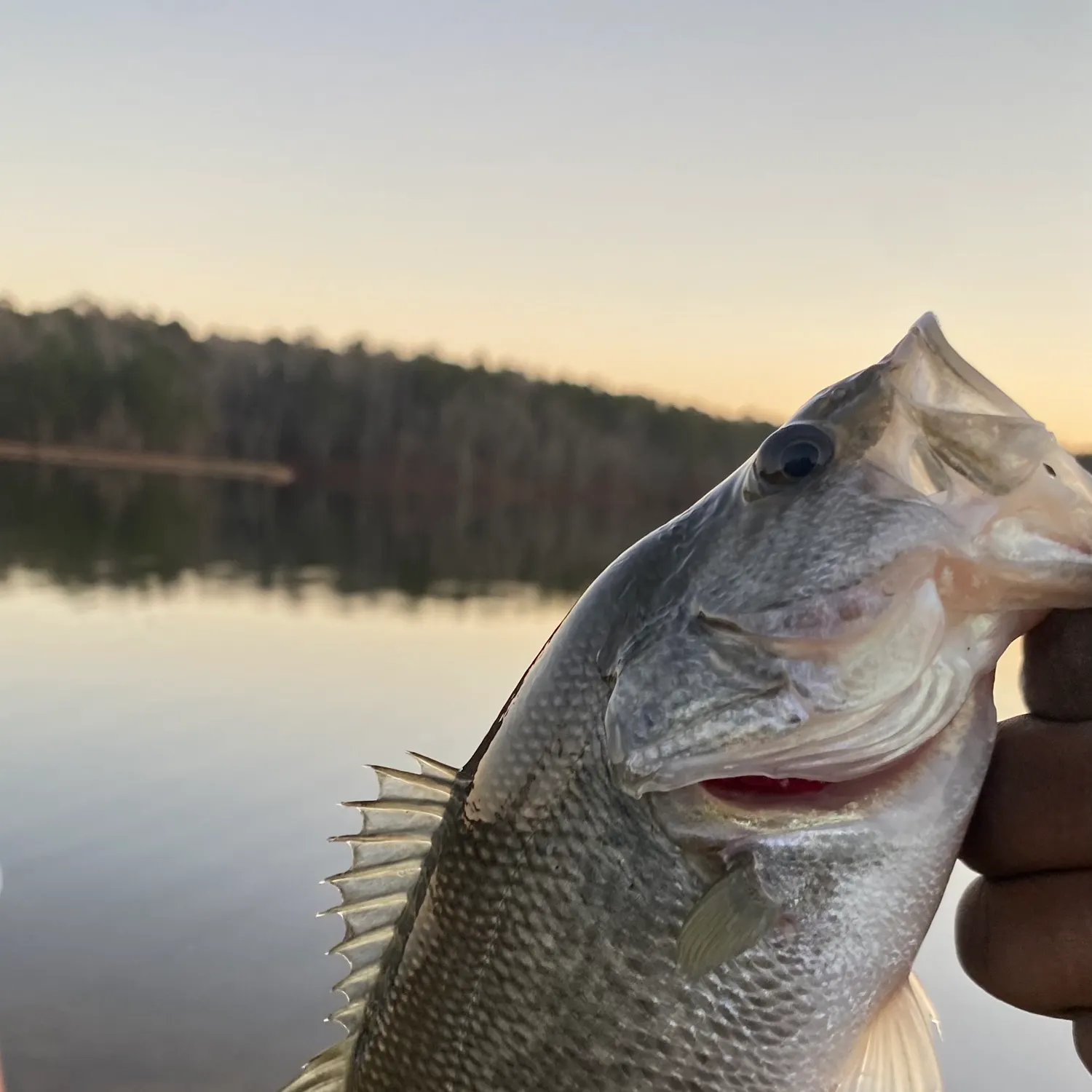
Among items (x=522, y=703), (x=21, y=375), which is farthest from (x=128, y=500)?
(x=522, y=703)

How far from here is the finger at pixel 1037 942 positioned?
1663mm

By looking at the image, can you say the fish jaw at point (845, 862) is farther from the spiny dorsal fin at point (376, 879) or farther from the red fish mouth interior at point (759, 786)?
the spiny dorsal fin at point (376, 879)

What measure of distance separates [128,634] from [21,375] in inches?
1978

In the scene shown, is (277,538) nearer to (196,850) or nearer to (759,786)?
(196,850)

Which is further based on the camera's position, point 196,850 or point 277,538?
point 277,538

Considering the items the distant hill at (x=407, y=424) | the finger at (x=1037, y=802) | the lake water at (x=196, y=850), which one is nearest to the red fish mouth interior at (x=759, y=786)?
the finger at (x=1037, y=802)

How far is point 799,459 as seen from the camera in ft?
5.63

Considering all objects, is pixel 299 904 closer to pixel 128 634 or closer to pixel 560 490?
pixel 128 634

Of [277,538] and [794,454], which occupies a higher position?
[794,454]

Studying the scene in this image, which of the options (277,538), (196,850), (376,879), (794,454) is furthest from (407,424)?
(794,454)

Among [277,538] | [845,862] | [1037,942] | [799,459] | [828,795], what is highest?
[799,459]

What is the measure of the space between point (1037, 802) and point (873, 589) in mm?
508

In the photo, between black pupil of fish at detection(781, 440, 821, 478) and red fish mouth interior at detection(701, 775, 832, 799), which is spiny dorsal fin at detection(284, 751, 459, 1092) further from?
black pupil of fish at detection(781, 440, 821, 478)

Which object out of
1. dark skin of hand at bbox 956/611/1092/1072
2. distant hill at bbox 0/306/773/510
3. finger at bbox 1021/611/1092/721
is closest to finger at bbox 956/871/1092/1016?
dark skin of hand at bbox 956/611/1092/1072
